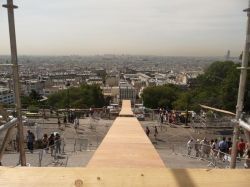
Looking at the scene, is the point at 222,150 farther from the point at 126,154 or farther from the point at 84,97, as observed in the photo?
the point at 84,97

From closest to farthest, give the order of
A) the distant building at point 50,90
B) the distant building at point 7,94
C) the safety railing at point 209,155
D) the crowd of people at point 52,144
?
the distant building at point 7,94 < the safety railing at point 209,155 < the crowd of people at point 52,144 < the distant building at point 50,90

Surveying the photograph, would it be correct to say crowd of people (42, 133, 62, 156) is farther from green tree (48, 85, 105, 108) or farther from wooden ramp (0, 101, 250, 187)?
green tree (48, 85, 105, 108)

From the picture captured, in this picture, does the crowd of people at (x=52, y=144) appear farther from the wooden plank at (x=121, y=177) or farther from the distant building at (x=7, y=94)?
the wooden plank at (x=121, y=177)

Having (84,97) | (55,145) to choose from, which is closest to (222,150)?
(55,145)

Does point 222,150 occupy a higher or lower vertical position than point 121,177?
lower

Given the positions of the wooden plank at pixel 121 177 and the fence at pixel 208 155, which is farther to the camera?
the fence at pixel 208 155

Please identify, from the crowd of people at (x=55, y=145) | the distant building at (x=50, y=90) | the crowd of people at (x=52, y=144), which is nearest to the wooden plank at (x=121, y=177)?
the crowd of people at (x=52, y=144)

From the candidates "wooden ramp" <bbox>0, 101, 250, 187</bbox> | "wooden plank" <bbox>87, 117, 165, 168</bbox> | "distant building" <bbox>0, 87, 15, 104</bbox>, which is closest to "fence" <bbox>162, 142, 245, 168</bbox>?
"wooden plank" <bbox>87, 117, 165, 168</bbox>

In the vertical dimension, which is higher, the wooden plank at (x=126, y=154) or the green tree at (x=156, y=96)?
the wooden plank at (x=126, y=154)

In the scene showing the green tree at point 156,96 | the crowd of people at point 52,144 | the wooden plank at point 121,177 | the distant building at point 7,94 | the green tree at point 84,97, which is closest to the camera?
the wooden plank at point 121,177
